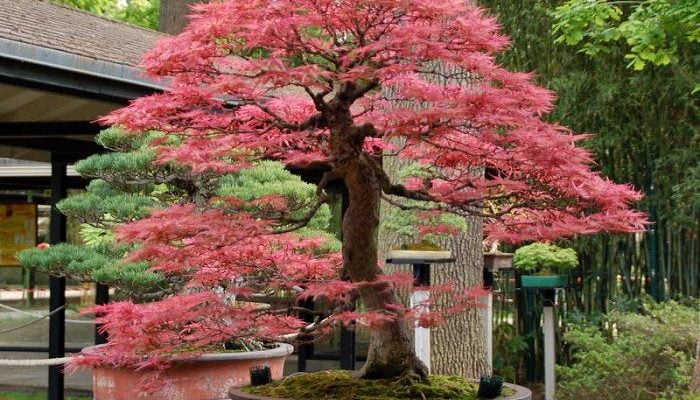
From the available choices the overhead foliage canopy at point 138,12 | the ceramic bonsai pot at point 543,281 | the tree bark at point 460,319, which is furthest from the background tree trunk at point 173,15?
the ceramic bonsai pot at point 543,281

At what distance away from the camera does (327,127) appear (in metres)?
3.09

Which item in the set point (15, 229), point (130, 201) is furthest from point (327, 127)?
point (15, 229)

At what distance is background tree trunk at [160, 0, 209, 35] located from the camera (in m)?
10.2

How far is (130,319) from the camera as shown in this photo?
3.22m

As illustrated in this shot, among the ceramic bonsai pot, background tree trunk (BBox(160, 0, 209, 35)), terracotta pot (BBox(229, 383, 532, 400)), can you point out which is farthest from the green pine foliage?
background tree trunk (BBox(160, 0, 209, 35))

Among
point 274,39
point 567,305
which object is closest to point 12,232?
point 567,305

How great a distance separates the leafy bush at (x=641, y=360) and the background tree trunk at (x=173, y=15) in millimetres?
5323

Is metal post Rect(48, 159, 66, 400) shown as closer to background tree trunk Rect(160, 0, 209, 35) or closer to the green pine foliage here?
the green pine foliage

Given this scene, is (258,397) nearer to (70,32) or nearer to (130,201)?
(130,201)

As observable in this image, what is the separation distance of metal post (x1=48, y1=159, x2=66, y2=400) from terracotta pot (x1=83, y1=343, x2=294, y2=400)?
2008 mm

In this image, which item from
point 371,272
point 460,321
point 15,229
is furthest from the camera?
point 15,229

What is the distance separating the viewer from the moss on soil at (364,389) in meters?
3.15

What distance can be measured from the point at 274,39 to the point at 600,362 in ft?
14.5

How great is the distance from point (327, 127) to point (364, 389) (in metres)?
0.82
